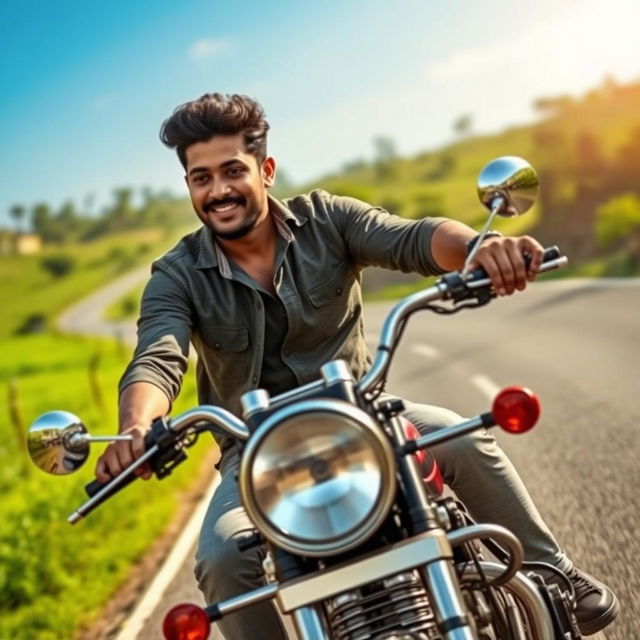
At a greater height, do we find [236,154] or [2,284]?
[2,284]

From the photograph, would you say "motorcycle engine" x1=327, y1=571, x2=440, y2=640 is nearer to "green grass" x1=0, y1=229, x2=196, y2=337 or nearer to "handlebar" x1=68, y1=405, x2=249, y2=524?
"handlebar" x1=68, y1=405, x2=249, y2=524

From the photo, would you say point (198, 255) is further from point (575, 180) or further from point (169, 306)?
point (575, 180)

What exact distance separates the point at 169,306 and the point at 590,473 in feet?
12.7

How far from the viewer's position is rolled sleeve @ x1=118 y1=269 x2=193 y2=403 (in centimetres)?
309

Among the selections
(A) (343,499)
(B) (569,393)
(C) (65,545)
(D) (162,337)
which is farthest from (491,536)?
(B) (569,393)

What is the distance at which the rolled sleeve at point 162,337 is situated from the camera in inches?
122

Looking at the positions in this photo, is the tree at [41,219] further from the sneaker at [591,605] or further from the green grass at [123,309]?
the sneaker at [591,605]

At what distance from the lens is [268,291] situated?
3695 millimetres

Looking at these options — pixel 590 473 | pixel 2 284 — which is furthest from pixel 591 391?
pixel 2 284

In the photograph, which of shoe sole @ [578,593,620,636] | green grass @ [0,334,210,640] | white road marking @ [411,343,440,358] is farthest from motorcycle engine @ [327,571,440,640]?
white road marking @ [411,343,440,358]

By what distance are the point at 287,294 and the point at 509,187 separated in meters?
0.91

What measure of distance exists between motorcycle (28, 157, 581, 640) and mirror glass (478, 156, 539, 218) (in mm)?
254

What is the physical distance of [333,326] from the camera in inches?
146

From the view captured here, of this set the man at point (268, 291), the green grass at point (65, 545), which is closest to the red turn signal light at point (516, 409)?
the man at point (268, 291)
